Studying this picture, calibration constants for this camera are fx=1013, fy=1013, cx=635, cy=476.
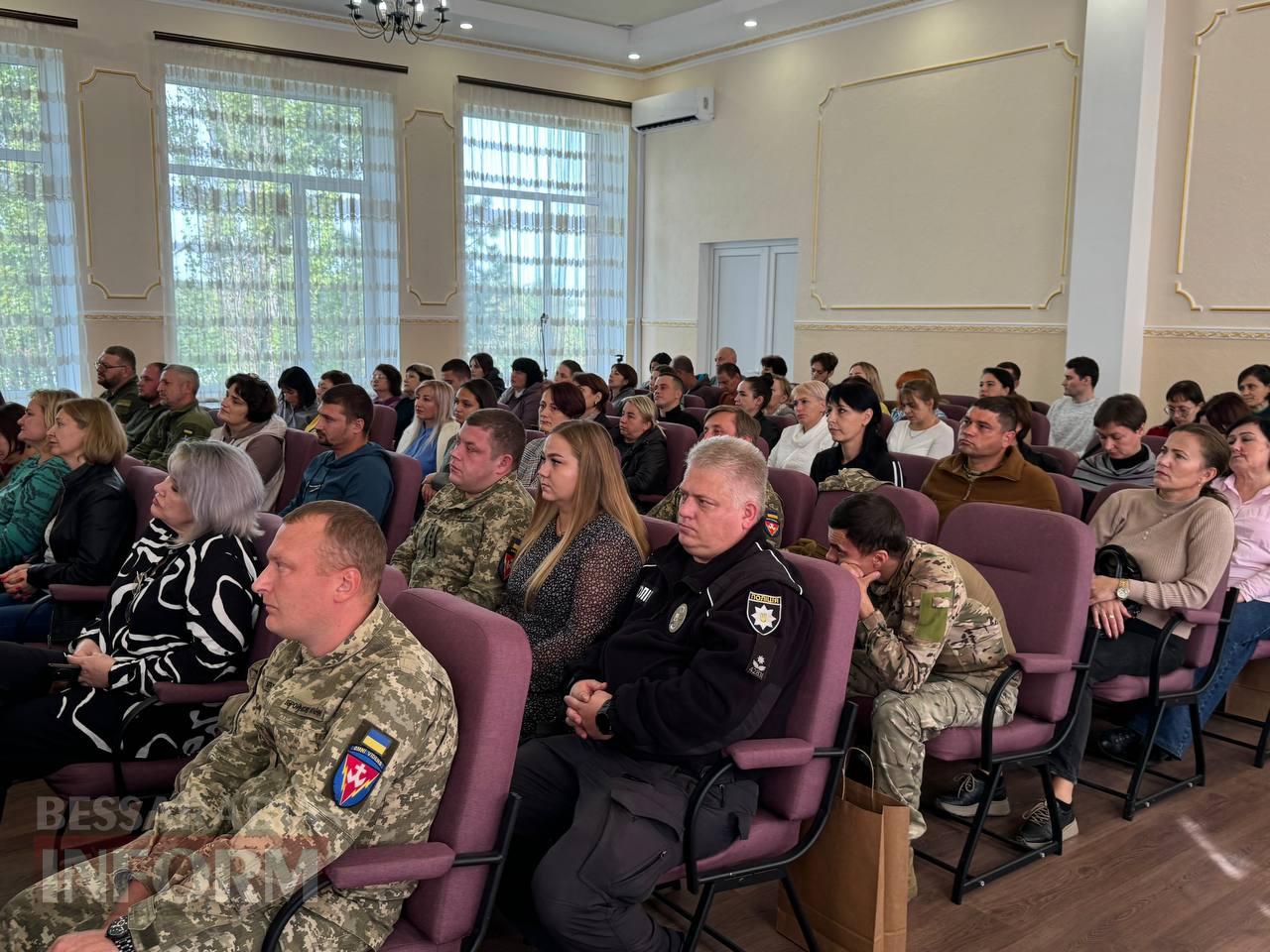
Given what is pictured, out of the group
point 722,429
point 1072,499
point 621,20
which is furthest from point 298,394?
point 621,20

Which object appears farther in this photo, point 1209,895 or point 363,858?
point 1209,895

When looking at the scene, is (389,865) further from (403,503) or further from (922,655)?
(403,503)

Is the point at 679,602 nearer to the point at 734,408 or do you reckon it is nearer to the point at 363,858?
the point at 363,858

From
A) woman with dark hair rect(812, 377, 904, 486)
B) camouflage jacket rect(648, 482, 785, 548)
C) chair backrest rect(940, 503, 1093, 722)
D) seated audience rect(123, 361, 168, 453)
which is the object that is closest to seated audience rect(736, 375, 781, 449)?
woman with dark hair rect(812, 377, 904, 486)

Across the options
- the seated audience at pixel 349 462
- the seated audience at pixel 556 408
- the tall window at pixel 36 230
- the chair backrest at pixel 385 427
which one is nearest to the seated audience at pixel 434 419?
the chair backrest at pixel 385 427

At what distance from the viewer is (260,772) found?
187 centimetres

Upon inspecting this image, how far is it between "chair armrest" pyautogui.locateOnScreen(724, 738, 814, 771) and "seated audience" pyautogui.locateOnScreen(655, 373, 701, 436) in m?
4.44

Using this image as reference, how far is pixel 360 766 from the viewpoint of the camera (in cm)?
159

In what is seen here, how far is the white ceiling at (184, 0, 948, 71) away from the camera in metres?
9.34

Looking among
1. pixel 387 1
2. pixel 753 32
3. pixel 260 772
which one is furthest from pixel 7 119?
pixel 260 772

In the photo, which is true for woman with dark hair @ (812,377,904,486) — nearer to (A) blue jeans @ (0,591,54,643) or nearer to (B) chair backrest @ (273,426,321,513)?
(B) chair backrest @ (273,426,321,513)

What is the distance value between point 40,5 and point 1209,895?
10131 millimetres

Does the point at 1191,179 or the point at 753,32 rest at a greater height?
the point at 753,32

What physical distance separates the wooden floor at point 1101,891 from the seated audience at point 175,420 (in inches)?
107
